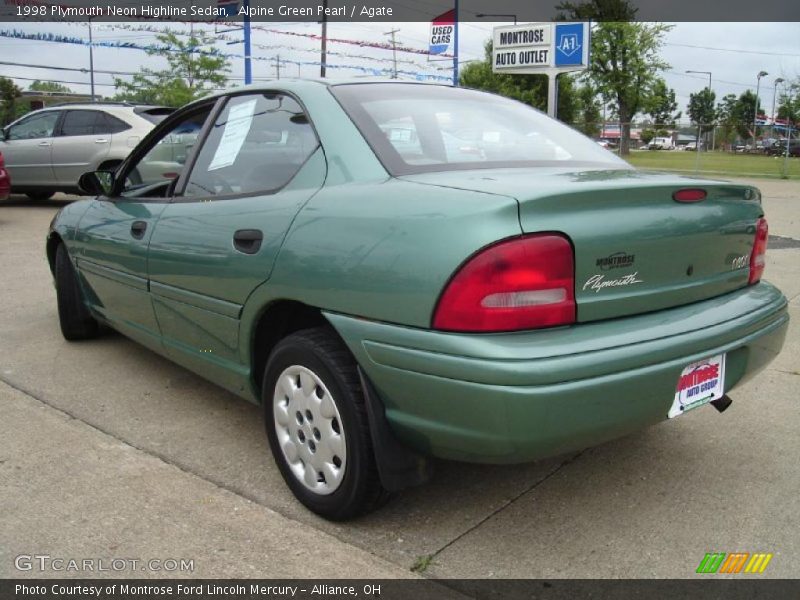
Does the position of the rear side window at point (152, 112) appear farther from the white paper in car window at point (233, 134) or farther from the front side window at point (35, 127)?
the white paper in car window at point (233, 134)

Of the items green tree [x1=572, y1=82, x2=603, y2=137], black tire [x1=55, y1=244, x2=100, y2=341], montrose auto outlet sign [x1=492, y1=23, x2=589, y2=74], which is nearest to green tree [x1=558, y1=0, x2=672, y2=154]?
green tree [x1=572, y1=82, x2=603, y2=137]

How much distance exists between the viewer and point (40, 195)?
13.2 meters

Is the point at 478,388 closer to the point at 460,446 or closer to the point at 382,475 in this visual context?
the point at 460,446

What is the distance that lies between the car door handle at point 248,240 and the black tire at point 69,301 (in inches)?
87.2

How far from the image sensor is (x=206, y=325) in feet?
10.2

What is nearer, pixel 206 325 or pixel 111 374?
pixel 206 325

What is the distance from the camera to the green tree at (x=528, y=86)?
42031 mm

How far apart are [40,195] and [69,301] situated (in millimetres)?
9758

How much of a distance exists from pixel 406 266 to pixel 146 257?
5.80 ft

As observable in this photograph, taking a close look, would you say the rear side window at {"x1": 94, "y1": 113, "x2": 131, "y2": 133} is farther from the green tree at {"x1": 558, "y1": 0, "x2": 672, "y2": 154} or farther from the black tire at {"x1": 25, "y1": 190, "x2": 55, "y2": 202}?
the green tree at {"x1": 558, "y1": 0, "x2": 672, "y2": 154}

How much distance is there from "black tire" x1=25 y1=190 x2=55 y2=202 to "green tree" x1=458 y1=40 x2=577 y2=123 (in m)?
31.3

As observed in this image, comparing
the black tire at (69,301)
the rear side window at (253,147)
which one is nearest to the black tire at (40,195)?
the black tire at (69,301)

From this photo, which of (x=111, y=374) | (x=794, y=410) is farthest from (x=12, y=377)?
(x=794, y=410)
